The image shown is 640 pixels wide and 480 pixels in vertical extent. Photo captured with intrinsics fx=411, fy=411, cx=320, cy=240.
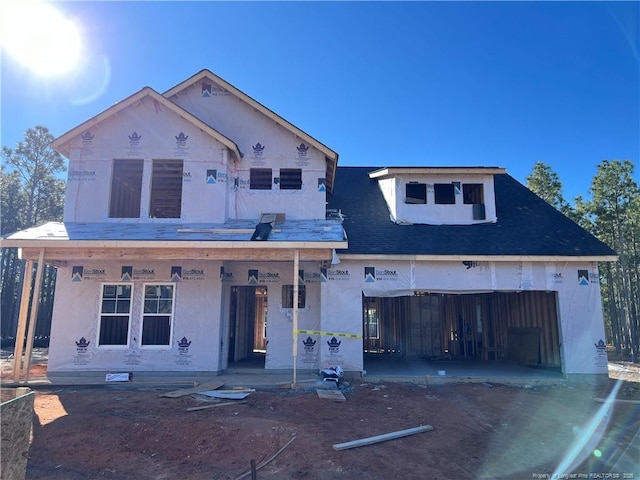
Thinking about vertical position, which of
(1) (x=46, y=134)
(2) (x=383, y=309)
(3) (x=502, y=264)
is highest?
(1) (x=46, y=134)

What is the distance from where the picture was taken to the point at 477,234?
39.9 feet

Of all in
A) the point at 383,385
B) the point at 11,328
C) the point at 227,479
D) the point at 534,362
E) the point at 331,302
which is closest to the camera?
the point at 227,479

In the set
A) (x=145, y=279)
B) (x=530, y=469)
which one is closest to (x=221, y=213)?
(x=145, y=279)

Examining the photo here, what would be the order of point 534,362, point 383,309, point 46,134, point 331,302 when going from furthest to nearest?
1. point 46,134
2. point 383,309
3. point 534,362
4. point 331,302

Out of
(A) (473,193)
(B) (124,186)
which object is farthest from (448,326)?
(B) (124,186)

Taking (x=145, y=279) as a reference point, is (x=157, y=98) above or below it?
above

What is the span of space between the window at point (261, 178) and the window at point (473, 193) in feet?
21.1

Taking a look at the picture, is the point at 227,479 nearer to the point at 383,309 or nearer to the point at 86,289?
the point at 86,289

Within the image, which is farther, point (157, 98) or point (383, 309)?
point (383, 309)

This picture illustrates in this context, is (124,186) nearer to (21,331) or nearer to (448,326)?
(21,331)

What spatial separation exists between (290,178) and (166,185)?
3.80 m

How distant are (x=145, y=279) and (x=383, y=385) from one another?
22.5ft

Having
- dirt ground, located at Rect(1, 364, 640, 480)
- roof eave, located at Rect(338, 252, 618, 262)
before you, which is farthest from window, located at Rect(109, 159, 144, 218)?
roof eave, located at Rect(338, 252, 618, 262)

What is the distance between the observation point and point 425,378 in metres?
10.5
